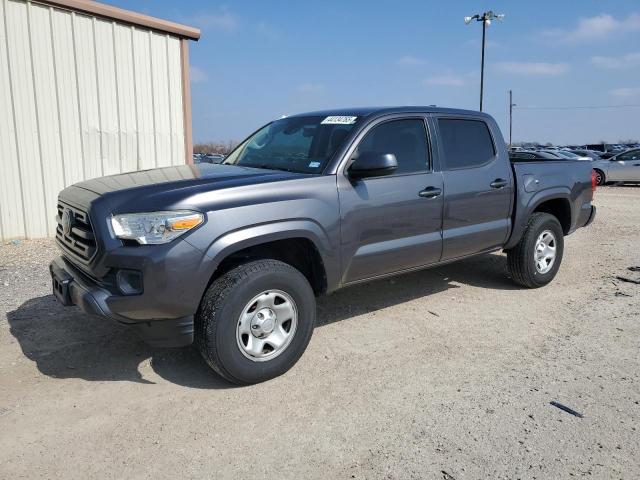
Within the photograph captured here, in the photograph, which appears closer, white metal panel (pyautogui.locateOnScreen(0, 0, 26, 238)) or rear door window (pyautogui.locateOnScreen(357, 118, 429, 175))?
rear door window (pyautogui.locateOnScreen(357, 118, 429, 175))

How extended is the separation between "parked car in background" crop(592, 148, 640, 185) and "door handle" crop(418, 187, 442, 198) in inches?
741

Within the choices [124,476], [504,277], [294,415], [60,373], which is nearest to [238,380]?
[294,415]

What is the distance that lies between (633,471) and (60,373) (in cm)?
355

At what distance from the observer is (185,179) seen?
3502 mm

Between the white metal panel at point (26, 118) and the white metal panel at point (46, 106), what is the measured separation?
2.2 inches

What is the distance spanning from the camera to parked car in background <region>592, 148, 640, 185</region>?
20016 mm

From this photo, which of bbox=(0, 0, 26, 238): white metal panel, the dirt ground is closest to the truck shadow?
the dirt ground

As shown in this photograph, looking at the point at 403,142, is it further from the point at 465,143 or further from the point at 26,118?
the point at 26,118

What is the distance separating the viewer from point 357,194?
3848 millimetres

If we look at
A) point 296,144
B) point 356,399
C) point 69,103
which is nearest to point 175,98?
point 69,103

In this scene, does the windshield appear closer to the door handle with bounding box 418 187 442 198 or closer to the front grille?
the door handle with bounding box 418 187 442 198

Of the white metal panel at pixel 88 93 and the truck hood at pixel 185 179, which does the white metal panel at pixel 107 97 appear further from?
the truck hood at pixel 185 179

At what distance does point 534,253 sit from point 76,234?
4461 millimetres

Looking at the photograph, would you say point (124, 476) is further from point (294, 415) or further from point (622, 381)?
point (622, 381)
